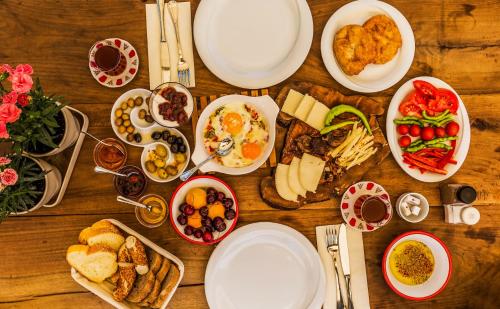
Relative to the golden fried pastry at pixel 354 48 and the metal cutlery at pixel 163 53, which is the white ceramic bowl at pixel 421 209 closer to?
the golden fried pastry at pixel 354 48

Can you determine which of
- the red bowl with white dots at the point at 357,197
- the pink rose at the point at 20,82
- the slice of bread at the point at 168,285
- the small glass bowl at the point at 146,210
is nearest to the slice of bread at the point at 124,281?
the slice of bread at the point at 168,285

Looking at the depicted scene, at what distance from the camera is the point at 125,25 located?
2.03 m

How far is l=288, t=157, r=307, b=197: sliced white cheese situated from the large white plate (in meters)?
0.48

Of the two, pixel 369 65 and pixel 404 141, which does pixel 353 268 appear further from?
pixel 369 65

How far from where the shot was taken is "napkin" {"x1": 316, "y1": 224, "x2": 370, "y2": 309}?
6.33ft

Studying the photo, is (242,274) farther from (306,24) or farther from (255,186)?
(306,24)

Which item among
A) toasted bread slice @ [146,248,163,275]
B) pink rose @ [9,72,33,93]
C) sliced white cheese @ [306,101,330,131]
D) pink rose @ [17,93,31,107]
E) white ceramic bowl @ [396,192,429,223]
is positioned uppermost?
pink rose @ [9,72,33,93]

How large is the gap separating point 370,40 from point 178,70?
0.99 meters

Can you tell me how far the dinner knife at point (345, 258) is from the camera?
192 centimetres

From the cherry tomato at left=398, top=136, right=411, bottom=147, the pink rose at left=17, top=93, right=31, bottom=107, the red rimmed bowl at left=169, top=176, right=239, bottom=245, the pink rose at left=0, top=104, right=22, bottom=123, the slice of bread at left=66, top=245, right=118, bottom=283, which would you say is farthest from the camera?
the cherry tomato at left=398, top=136, right=411, bottom=147

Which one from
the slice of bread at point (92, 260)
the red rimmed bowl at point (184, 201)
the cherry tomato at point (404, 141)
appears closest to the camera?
the slice of bread at point (92, 260)

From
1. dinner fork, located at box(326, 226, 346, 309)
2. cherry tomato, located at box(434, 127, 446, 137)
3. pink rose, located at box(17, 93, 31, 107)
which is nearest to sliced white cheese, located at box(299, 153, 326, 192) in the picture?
dinner fork, located at box(326, 226, 346, 309)

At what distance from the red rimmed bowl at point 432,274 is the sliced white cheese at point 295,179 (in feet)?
1.69

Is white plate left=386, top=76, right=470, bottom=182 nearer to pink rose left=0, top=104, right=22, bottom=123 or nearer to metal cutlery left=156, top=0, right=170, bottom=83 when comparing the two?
metal cutlery left=156, top=0, right=170, bottom=83
